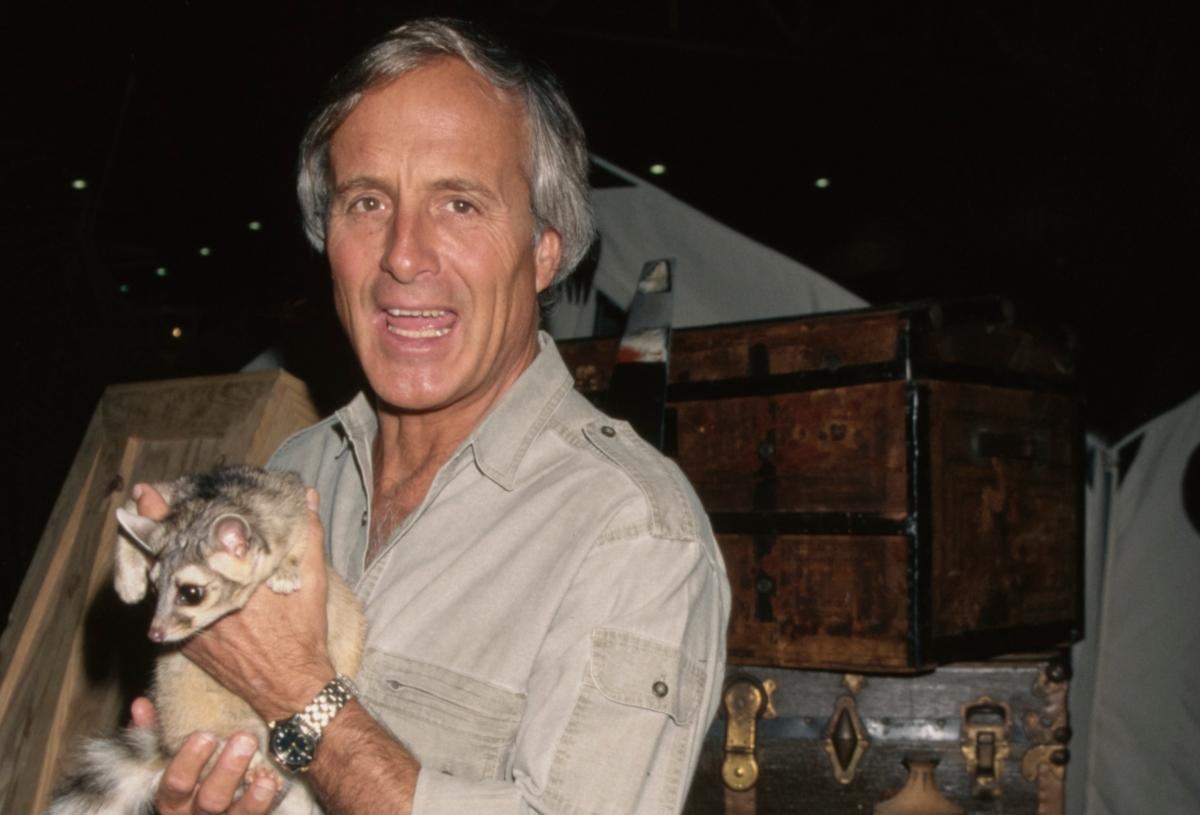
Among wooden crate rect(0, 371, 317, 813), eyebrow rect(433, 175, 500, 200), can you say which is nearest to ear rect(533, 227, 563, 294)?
eyebrow rect(433, 175, 500, 200)

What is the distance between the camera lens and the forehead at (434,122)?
2041mm

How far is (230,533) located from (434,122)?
981mm

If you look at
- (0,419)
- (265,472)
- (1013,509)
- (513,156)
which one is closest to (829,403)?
(1013,509)

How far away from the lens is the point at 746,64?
5.36 metres

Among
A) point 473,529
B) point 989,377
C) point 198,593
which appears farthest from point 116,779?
point 989,377

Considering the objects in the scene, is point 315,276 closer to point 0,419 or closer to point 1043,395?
point 0,419

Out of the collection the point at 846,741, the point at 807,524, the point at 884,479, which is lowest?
the point at 846,741

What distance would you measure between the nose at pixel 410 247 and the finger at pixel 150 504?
0.71 meters

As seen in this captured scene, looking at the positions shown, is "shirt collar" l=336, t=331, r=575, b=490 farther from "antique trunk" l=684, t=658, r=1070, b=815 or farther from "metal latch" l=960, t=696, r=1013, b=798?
"metal latch" l=960, t=696, r=1013, b=798

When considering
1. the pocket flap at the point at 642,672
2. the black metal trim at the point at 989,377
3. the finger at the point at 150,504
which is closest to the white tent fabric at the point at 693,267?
the black metal trim at the point at 989,377

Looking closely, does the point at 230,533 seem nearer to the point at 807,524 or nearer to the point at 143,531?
the point at 143,531

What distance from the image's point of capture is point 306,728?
1.72 meters

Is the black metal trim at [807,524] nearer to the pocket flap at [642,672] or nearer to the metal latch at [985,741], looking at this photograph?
the metal latch at [985,741]

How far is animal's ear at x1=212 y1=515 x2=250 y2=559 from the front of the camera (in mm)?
1811
